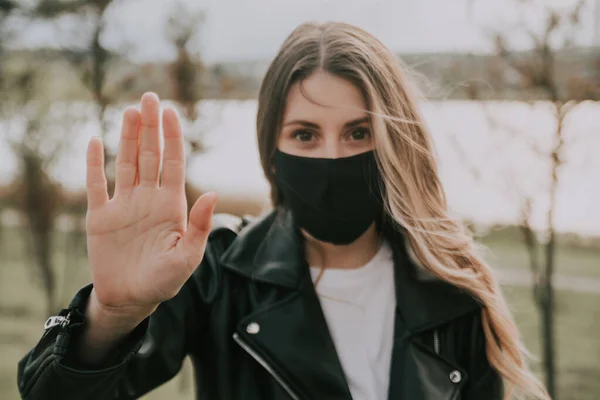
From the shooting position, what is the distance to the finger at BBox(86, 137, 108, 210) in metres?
1.37

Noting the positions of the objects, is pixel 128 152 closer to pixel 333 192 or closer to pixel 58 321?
pixel 58 321

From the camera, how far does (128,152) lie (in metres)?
1.42

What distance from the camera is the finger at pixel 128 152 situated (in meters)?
1.41

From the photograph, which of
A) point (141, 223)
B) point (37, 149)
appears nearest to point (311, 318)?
point (141, 223)

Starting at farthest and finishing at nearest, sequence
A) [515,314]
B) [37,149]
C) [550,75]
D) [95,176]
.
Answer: [515,314]
[37,149]
[550,75]
[95,176]

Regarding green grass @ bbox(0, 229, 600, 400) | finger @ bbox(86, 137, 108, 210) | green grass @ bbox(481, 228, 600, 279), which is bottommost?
green grass @ bbox(0, 229, 600, 400)

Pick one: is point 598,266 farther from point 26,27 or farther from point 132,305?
point 132,305

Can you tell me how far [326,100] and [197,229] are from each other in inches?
23.6

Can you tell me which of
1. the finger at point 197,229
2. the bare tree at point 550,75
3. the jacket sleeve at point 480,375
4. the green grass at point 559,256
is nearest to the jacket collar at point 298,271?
the jacket sleeve at point 480,375

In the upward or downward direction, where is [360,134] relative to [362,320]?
upward

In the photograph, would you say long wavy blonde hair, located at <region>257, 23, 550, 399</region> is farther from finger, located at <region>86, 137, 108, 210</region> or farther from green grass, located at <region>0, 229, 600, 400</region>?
green grass, located at <region>0, 229, 600, 400</region>

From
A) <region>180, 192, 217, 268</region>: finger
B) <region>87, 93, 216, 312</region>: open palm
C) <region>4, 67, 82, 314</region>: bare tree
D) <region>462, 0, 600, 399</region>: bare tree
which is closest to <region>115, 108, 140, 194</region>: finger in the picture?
<region>87, 93, 216, 312</region>: open palm

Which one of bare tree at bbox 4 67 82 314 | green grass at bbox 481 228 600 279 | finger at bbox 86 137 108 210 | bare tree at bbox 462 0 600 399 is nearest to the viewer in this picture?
finger at bbox 86 137 108 210

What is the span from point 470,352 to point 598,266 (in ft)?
18.2
